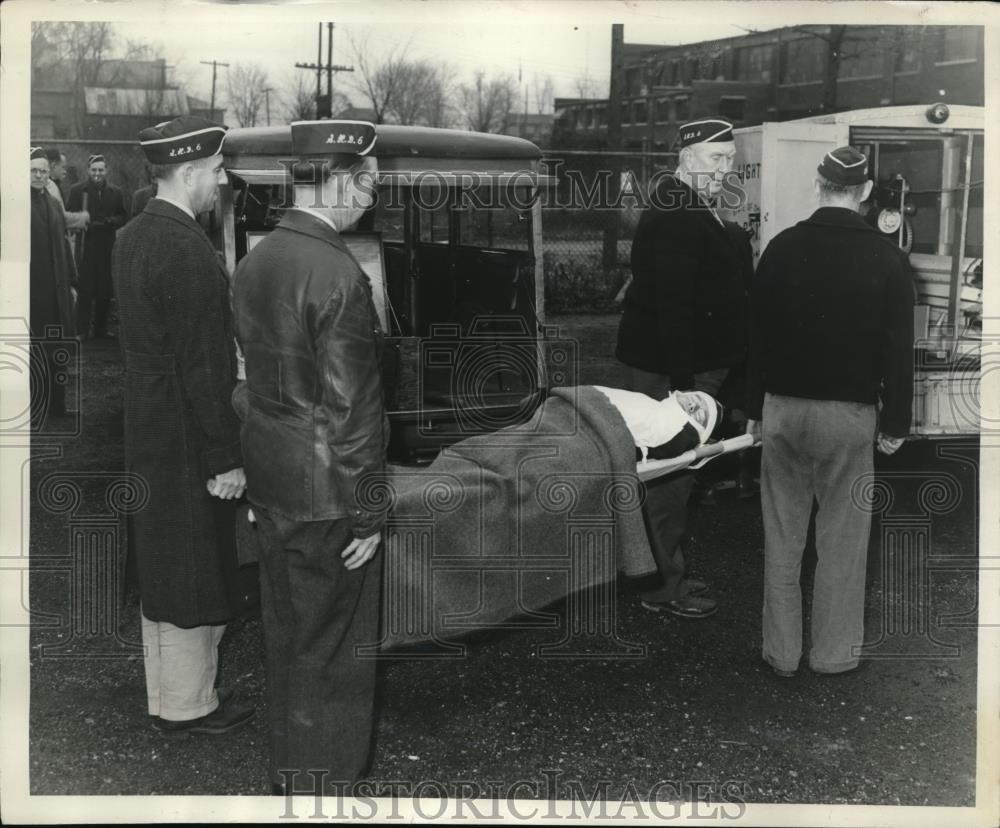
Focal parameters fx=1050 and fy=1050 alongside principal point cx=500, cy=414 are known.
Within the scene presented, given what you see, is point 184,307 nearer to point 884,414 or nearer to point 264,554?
point 264,554

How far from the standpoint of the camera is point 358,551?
10.3 feet

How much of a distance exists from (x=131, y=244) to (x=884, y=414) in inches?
114

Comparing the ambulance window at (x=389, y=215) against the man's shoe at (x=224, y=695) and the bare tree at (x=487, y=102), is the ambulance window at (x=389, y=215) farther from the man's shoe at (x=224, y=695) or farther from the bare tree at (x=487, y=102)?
the bare tree at (x=487, y=102)

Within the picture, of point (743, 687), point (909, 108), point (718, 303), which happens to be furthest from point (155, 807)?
point (909, 108)

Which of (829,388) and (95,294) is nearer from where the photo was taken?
(829,388)

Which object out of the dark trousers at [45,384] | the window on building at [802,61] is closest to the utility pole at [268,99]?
the dark trousers at [45,384]

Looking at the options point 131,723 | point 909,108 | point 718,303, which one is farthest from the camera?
point 909,108

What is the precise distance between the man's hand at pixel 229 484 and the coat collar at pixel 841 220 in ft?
7.69

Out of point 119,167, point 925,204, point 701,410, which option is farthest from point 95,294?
point 701,410

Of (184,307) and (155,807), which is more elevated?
(184,307)

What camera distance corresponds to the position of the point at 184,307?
3.50 m

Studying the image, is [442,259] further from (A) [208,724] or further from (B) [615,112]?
(B) [615,112]

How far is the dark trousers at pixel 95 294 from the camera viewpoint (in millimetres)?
13016

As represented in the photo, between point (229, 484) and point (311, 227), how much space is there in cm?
101
